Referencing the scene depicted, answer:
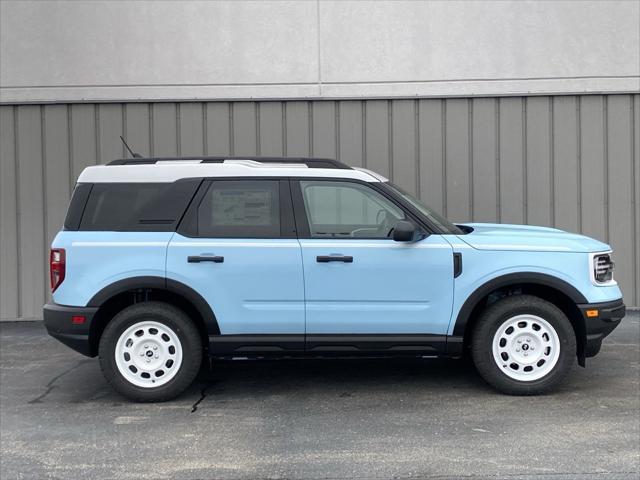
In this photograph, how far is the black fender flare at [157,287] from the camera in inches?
258

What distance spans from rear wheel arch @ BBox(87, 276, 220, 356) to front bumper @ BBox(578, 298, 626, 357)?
9.72 feet

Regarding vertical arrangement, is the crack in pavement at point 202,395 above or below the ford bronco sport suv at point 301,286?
below

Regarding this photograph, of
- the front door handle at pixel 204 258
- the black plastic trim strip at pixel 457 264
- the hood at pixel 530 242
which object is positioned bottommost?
the black plastic trim strip at pixel 457 264

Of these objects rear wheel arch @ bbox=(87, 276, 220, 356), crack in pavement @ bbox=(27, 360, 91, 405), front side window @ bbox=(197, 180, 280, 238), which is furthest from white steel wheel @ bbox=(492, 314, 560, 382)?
crack in pavement @ bbox=(27, 360, 91, 405)

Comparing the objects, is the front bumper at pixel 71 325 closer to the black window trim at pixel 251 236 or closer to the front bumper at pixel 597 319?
the black window trim at pixel 251 236

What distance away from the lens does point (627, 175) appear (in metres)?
10.6

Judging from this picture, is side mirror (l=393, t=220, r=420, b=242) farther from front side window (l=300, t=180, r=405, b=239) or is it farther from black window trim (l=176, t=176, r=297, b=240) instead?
black window trim (l=176, t=176, r=297, b=240)

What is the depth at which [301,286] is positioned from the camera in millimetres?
6559

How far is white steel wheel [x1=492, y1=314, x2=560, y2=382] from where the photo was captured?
661cm

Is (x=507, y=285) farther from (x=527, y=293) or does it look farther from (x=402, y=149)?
(x=402, y=149)

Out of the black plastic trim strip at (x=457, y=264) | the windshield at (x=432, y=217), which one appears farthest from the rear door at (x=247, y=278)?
the black plastic trim strip at (x=457, y=264)

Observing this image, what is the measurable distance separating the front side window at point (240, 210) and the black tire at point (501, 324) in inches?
72.6

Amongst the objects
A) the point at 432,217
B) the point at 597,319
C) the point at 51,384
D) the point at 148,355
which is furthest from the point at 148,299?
the point at 597,319

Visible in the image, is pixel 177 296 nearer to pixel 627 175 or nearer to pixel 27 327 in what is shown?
pixel 27 327
